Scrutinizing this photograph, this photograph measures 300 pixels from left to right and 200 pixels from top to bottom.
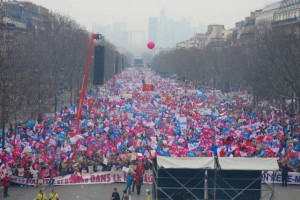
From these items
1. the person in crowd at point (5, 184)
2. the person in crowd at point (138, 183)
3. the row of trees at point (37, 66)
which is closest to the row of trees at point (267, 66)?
the person in crowd at point (138, 183)

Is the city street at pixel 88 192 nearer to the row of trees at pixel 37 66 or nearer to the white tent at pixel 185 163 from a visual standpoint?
the row of trees at pixel 37 66

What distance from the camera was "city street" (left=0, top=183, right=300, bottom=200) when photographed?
2275cm

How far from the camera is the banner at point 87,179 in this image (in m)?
24.5

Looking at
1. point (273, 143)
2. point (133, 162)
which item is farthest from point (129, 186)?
point (273, 143)

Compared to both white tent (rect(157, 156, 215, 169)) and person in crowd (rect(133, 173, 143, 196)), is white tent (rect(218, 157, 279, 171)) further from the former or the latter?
person in crowd (rect(133, 173, 143, 196))

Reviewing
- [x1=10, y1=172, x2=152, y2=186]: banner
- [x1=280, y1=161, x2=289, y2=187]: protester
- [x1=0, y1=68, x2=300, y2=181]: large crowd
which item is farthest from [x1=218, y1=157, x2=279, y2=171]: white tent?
[x1=0, y1=68, x2=300, y2=181]: large crowd

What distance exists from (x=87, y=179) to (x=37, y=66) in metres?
21.7

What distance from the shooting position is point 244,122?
3878 centimetres

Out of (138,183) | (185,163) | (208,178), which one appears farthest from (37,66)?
(208,178)

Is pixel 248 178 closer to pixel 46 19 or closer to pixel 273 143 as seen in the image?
pixel 273 143

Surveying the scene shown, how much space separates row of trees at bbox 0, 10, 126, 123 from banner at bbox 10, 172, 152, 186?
4399 millimetres

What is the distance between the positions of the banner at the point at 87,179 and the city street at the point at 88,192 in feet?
0.96

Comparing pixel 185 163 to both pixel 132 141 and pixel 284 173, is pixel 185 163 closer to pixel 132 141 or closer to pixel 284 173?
pixel 284 173

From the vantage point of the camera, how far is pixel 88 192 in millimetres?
23641
